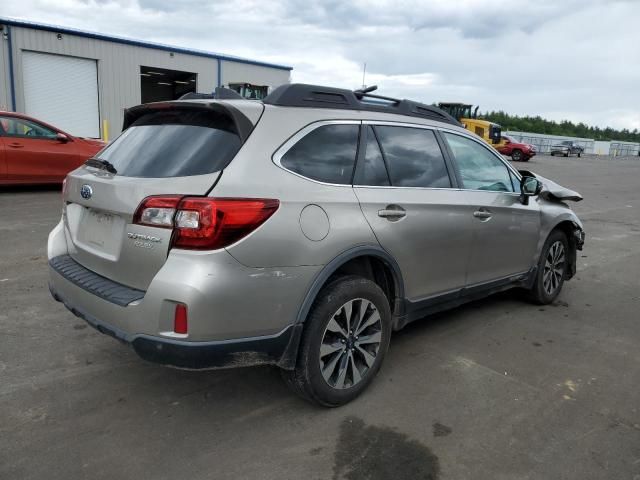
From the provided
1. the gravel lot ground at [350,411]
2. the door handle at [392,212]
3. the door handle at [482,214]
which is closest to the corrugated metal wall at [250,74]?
the door handle at [482,214]

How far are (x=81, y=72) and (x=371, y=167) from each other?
22.5 m

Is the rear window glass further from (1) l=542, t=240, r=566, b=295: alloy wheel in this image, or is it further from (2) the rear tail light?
(1) l=542, t=240, r=566, b=295: alloy wheel

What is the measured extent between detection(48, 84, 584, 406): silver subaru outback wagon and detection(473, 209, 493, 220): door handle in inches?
1.0

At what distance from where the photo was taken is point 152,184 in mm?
2734

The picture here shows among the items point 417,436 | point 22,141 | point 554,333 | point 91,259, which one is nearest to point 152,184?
point 91,259

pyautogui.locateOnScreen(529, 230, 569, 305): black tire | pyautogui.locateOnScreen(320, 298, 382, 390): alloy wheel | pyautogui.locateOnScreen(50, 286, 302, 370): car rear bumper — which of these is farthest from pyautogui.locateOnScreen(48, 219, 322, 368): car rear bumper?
pyautogui.locateOnScreen(529, 230, 569, 305): black tire

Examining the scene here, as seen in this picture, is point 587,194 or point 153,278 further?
point 587,194

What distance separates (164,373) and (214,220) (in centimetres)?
152

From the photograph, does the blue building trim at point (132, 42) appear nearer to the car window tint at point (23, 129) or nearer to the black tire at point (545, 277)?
the car window tint at point (23, 129)

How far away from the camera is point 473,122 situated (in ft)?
97.4

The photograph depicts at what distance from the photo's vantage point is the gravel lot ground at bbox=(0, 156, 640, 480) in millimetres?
2650

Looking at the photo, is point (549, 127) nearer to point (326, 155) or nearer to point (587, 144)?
point (587, 144)

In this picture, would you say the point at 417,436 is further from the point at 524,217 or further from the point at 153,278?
the point at 524,217

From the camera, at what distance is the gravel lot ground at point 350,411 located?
265 cm
